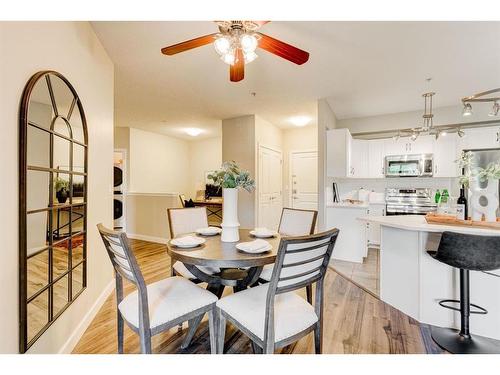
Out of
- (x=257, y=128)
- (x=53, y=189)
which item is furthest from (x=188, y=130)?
(x=53, y=189)

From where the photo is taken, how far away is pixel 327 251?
152cm

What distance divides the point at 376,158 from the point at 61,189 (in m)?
4.76

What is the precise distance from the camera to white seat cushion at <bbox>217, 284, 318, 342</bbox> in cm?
137

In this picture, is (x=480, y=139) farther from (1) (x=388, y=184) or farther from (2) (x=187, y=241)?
(2) (x=187, y=241)

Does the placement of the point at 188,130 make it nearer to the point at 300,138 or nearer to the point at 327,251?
the point at 300,138

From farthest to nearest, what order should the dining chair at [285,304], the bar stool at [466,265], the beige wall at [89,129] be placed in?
the bar stool at [466,265] < the dining chair at [285,304] < the beige wall at [89,129]

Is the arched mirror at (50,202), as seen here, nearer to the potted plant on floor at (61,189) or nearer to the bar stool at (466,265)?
the potted plant on floor at (61,189)

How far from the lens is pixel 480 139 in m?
4.00

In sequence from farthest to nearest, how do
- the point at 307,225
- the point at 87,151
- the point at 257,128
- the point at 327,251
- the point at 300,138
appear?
the point at 300,138 < the point at 257,128 < the point at 307,225 < the point at 87,151 < the point at 327,251

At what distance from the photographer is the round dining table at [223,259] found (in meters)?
1.52

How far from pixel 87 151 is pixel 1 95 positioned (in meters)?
1.00

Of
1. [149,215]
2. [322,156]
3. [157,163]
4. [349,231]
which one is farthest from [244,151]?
[157,163]

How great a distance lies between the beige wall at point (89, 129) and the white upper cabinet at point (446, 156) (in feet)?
16.1

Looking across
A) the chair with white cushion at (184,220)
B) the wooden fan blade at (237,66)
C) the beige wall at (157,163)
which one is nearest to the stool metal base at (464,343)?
the chair with white cushion at (184,220)
